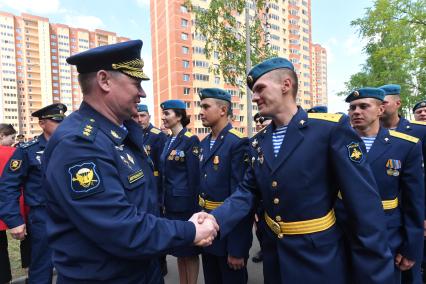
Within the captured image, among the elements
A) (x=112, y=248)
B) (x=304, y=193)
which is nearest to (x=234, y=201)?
(x=304, y=193)

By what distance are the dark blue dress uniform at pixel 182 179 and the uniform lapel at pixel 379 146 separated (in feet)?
7.40

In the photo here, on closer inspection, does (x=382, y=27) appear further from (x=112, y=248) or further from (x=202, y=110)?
(x=112, y=248)

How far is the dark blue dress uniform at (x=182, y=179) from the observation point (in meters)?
4.32

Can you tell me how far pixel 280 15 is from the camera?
75.3 metres

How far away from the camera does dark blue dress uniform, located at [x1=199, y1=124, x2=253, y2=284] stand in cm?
340

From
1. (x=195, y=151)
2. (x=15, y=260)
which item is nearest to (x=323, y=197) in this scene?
(x=195, y=151)

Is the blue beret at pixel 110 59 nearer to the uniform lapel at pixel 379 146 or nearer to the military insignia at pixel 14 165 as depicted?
the uniform lapel at pixel 379 146

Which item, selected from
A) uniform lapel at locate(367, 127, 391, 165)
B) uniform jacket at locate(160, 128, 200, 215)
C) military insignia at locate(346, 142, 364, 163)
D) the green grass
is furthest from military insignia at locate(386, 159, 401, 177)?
the green grass

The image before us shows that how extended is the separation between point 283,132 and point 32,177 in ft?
11.4

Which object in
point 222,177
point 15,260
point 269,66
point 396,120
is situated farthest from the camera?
point 15,260

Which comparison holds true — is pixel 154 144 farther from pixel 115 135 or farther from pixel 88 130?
pixel 88 130

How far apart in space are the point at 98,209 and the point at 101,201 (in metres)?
0.04

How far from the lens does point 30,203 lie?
396 centimetres

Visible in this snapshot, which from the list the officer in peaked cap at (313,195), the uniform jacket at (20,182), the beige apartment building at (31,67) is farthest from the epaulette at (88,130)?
the beige apartment building at (31,67)
